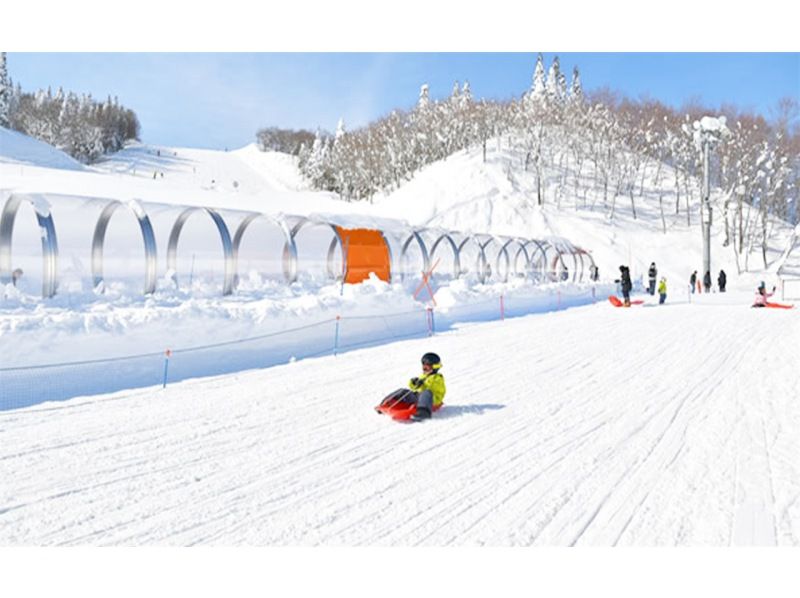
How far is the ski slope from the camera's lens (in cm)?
362

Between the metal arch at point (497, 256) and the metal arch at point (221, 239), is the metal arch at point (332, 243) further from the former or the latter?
the metal arch at point (497, 256)

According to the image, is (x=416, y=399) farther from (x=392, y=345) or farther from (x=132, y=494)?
(x=392, y=345)

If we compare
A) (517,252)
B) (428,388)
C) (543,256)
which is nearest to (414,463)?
(428,388)

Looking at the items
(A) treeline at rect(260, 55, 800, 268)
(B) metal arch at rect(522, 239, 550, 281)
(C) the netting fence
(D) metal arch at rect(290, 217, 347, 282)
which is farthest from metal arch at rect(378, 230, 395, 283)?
(A) treeline at rect(260, 55, 800, 268)

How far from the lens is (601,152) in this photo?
5875cm

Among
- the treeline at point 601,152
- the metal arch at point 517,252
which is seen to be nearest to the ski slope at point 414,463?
the metal arch at point 517,252

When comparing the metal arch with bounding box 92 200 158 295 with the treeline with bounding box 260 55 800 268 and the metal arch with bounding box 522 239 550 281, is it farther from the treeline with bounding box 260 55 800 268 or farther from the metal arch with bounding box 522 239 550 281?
the treeline with bounding box 260 55 800 268

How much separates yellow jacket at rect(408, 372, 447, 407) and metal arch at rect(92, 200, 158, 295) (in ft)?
24.0

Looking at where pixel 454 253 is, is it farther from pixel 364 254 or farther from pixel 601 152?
Answer: pixel 601 152

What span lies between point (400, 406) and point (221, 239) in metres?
8.91

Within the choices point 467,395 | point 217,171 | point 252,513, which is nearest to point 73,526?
point 252,513

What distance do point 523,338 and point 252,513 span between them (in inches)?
384

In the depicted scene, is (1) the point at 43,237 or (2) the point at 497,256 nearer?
(1) the point at 43,237

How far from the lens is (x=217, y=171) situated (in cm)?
9994
